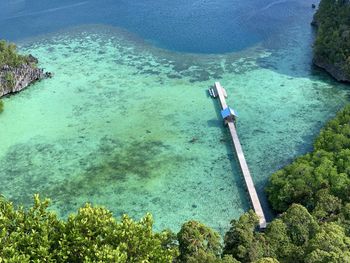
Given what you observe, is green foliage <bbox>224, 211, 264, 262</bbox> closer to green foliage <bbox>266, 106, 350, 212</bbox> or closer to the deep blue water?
green foliage <bbox>266, 106, 350, 212</bbox>

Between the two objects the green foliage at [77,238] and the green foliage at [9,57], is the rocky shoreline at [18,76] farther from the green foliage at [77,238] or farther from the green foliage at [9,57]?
the green foliage at [77,238]

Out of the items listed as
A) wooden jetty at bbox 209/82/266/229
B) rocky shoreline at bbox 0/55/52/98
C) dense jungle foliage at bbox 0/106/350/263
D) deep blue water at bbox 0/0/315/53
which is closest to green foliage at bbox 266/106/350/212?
dense jungle foliage at bbox 0/106/350/263

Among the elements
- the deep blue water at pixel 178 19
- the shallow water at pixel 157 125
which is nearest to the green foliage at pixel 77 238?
the shallow water at pixel 157 125

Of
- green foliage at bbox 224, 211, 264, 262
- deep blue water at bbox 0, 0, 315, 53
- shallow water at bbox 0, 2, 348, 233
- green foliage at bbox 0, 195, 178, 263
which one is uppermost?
green foliage at bbox 0, 195, 178, 263

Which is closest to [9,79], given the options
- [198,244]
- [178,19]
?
[178,19]

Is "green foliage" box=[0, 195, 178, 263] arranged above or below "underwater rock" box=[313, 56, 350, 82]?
above
